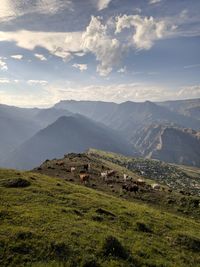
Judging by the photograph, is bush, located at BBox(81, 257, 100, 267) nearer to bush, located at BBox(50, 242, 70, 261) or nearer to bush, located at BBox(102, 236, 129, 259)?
bush, located at BBox(50, 242, 70, 261)

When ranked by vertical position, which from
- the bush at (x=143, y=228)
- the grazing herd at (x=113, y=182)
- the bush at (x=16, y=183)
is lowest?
the grazing herd at (x=113, y=182)

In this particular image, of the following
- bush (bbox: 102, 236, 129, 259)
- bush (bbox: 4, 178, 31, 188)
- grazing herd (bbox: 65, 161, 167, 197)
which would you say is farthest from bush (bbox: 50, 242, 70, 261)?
grazing herd (bbox: 65, 161, 167, 197)

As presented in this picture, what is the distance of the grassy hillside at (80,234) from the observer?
875 inches

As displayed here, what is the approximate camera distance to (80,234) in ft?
86.2

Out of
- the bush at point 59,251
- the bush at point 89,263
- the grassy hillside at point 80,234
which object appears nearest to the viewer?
the bush at point 89,263

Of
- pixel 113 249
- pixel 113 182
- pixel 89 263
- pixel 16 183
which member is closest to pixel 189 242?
pixel 113 249

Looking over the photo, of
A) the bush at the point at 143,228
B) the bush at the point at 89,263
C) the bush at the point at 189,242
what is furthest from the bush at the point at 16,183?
the bush at the point at 189,242

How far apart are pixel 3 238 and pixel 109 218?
563 inches

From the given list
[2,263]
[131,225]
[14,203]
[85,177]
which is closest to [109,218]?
[131,225]

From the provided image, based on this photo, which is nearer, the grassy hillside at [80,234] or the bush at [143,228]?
the grassy hillside at [80,234]

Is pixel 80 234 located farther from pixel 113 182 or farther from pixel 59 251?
pixel 113 182

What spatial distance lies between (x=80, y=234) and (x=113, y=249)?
3418 mm

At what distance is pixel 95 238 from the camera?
25.9 metres

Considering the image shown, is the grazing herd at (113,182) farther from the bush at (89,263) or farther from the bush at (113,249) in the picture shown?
the bush at (89,263)
